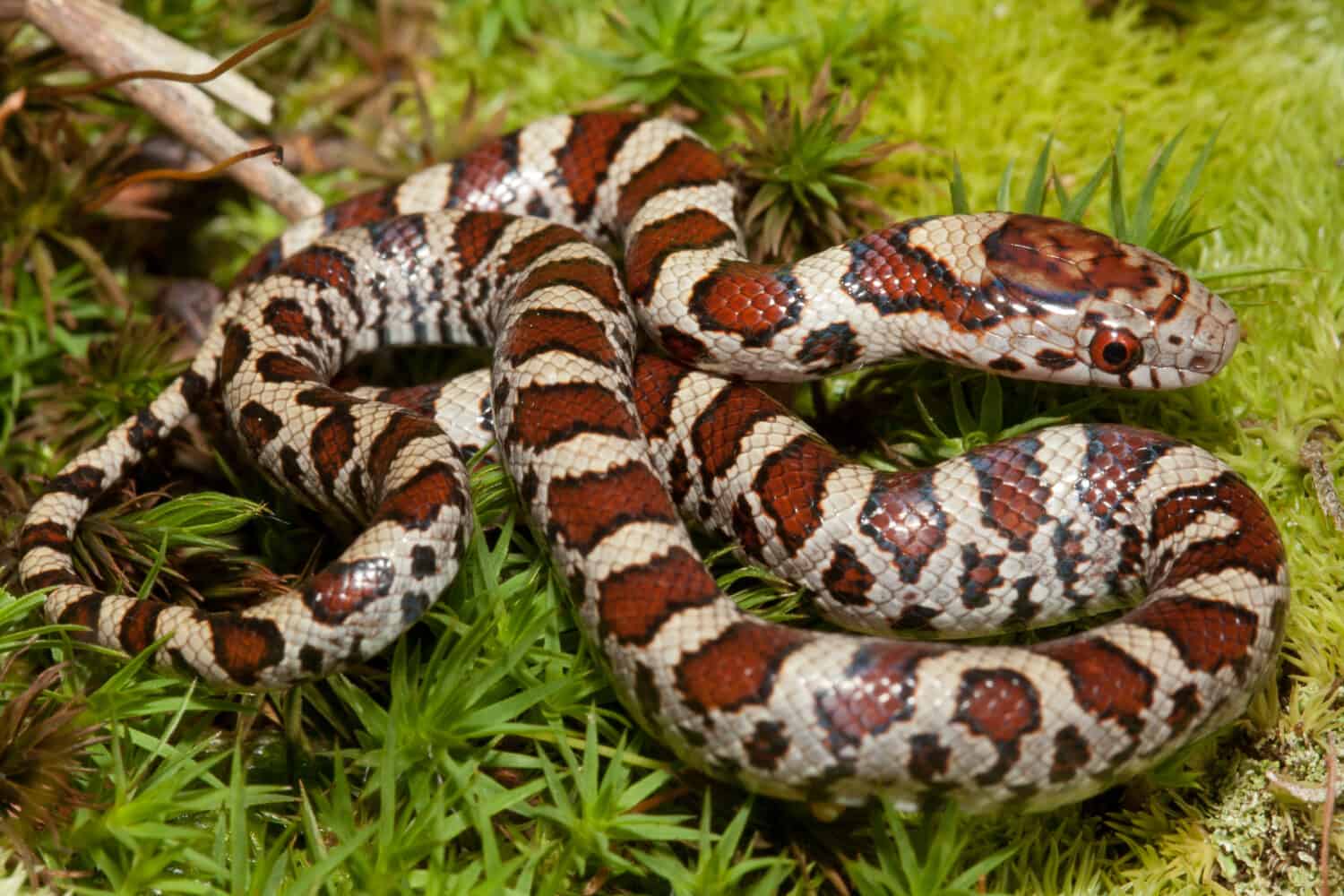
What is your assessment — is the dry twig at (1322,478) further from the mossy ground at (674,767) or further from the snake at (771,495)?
the snake at (771,495)

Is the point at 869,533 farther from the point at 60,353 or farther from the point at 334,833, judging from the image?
the point at 60,353

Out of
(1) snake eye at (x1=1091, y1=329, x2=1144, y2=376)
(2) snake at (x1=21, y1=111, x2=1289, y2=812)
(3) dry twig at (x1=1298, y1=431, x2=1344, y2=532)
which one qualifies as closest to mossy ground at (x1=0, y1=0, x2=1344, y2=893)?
(3) dry twig at (x1=1298, y1=431, x2=1344, y2=532)

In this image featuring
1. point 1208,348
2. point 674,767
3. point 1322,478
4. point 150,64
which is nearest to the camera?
point 674,767

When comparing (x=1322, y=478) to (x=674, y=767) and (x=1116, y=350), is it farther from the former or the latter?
(x=674, y=767)

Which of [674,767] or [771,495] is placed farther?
[771,495]

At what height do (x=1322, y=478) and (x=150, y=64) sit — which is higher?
(x=150, y=64)

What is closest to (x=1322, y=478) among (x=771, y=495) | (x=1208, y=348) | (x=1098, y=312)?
(x=1208, y=348)

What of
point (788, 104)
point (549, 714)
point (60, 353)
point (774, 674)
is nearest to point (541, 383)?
point (549, 714)
